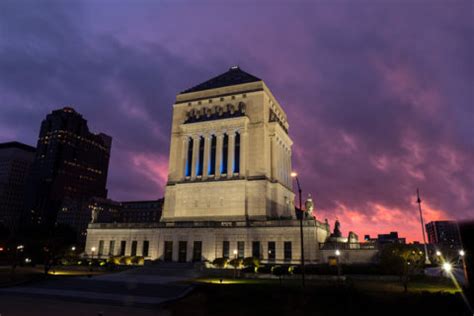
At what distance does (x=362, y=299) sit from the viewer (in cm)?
2220

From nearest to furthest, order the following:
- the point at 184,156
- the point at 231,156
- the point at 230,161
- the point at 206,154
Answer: the point at 230,161 < the point at 231,156 < the point at 206,154 < the point at 184,156

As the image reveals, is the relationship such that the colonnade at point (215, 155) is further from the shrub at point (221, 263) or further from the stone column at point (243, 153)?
the shrub at point (221, 263)

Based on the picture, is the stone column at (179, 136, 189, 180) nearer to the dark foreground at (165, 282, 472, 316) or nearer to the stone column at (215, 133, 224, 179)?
the stone column at (215, 133, 224, 179)

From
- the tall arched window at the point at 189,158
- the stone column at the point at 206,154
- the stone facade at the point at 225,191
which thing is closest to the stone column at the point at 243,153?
the stone facade at the point at 225,191

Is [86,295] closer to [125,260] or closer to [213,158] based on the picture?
[125,260]

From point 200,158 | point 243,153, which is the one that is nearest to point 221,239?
point 243,153

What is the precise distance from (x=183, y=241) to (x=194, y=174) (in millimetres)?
15601

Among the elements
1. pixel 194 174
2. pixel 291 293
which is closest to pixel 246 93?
pixel 194 174

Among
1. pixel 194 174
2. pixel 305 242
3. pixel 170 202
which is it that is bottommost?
pixel 305 242

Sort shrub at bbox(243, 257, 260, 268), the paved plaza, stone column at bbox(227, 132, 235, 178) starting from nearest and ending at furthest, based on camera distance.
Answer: the paved plaza
shrub at bbox(243, 257, 260, 268)
stone column at bbox(227, 132, 235, 178)

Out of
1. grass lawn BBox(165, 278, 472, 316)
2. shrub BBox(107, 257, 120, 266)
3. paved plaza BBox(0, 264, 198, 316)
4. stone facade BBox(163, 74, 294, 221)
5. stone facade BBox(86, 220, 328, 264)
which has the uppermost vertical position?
stone facade BBox(163, 74, 294, 221)

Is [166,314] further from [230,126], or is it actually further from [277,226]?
[230,126]

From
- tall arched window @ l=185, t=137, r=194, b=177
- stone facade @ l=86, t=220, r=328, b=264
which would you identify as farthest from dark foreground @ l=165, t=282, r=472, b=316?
tall arched window @ l=185, t=137, r=194, b=177

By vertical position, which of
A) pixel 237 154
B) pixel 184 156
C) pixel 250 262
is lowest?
pixel 250 262
